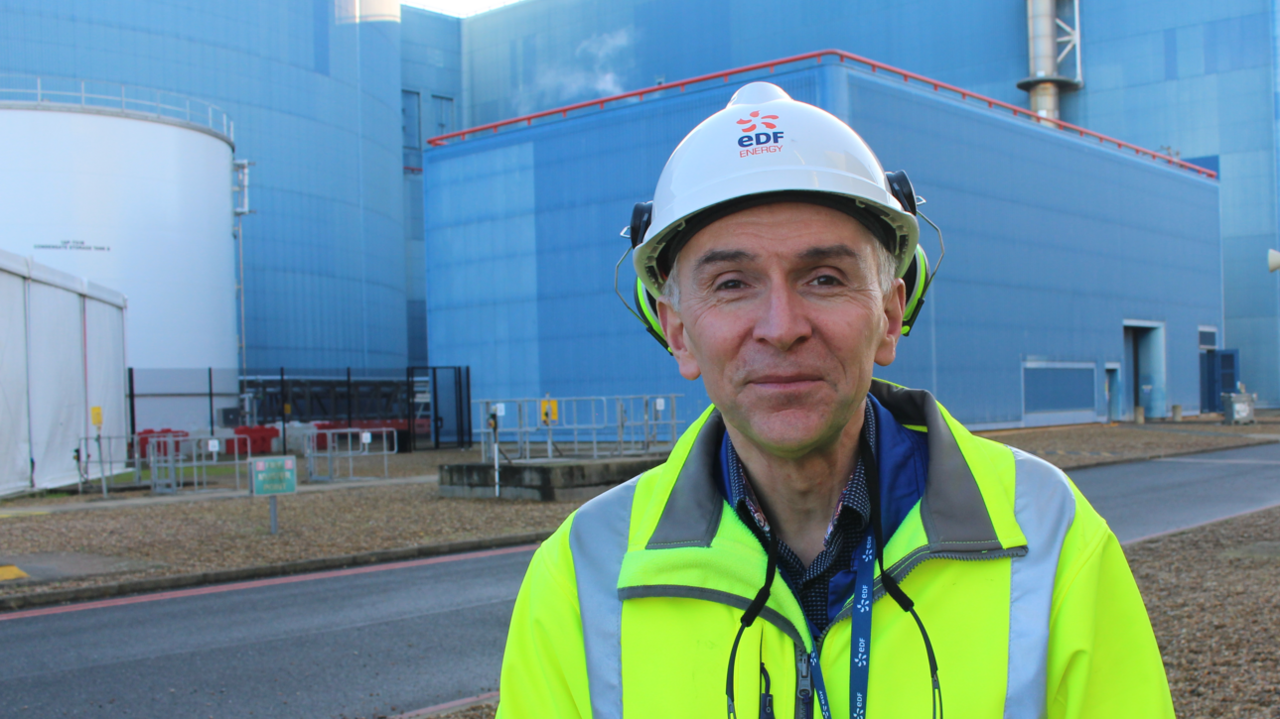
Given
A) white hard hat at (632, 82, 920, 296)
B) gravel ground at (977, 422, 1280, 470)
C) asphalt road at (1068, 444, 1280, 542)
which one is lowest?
gravel ground at (977, 422, 1280, 470)

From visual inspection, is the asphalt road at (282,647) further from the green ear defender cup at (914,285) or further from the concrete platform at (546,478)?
the concrete platform at (546,478)

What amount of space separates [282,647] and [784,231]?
677 centimetres

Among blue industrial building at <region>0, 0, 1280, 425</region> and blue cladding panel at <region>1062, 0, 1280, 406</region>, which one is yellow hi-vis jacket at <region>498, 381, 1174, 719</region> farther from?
blue cladding panel at <region>1062, 0, 1280, 406</region>

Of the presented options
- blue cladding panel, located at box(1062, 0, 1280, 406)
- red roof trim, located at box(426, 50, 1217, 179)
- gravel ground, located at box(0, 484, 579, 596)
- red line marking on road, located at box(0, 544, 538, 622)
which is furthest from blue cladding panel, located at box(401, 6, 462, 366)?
red line marking on road, located at box(0, 544, 538, 622)

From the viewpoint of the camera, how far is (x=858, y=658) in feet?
5.42

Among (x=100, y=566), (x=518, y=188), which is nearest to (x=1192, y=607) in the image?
(x=100, y=566)

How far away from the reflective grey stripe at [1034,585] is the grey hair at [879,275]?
1.44 ft

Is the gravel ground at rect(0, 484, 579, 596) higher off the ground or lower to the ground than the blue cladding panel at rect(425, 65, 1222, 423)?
lower

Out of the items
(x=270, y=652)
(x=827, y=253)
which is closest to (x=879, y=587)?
(x=827, y=253)

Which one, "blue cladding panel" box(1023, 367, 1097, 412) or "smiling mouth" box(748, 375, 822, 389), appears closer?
"smiling mouth" box(748, 375, 822, 389)

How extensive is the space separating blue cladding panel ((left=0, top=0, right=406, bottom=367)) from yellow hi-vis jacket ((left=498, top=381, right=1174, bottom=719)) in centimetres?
4327

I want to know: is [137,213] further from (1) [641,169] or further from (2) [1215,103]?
(2) [1215,103]

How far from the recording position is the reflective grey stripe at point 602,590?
1.74 metres

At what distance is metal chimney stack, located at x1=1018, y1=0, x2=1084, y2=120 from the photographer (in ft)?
147
